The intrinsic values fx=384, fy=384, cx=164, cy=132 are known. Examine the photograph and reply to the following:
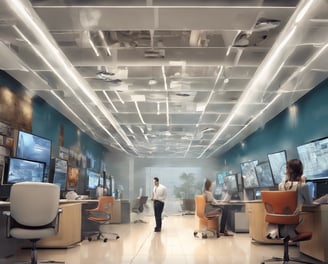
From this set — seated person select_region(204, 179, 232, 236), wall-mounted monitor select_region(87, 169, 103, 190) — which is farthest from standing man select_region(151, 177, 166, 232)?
wall-mounted monitor select_region(87, 169, 103, 190)

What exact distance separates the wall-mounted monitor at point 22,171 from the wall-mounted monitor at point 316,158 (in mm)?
4770

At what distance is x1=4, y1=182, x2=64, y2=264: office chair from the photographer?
4.32m

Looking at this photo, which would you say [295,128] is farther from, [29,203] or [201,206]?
[29,203]

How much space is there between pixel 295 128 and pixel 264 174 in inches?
74.2

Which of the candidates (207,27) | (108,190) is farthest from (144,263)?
(108,190)

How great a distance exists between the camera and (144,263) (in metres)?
5.18

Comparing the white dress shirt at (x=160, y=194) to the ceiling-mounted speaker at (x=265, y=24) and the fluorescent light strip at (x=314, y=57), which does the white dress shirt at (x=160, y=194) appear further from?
the ceiling-mounted speaker at (x=265, y=24)

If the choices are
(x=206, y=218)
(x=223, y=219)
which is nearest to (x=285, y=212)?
(x=206, y=218)

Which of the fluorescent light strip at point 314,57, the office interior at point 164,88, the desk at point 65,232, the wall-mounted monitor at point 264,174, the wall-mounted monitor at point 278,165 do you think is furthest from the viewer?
the wall-mounted monitor at point 264,174

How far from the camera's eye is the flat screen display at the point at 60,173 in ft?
28.3

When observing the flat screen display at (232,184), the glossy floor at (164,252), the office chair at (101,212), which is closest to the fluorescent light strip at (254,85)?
the flat screen display at (232,184)

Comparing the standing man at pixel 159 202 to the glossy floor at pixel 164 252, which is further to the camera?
the standing man at pixel 159 202

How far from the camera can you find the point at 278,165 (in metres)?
9.48

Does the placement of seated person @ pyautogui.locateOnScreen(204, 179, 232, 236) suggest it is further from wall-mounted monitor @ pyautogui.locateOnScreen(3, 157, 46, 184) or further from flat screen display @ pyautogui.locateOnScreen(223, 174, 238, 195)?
wall-mounted monitor @ pyautogui.locateOnScreen(3, 157, 46, 184)
